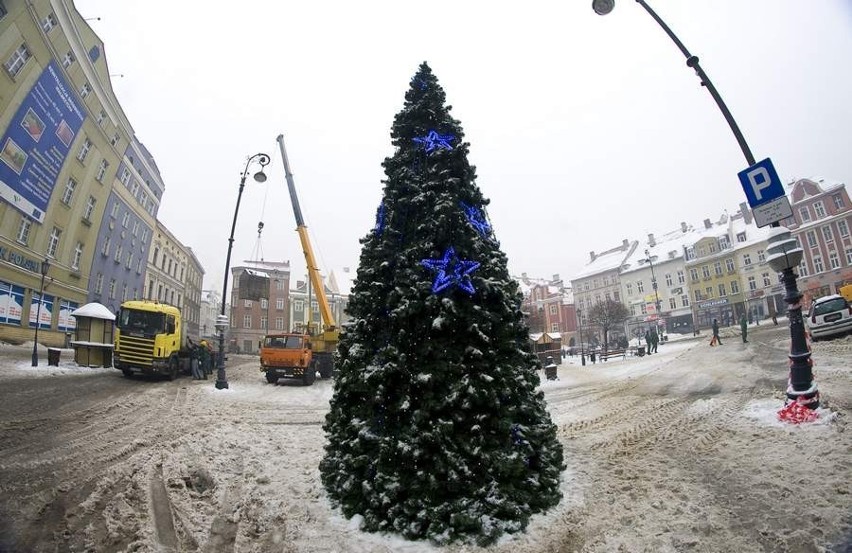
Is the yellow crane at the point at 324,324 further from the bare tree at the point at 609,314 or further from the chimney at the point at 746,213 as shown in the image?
the chimney at the point at 746,213

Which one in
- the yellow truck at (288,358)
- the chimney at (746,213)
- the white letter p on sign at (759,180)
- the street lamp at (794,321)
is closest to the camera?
the street lamp at (794,321)

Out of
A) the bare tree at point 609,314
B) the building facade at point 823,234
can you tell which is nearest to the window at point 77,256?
the building facade at point 823,234

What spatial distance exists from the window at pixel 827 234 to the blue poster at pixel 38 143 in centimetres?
3722

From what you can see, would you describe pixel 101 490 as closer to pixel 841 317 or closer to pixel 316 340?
pixel 316 340

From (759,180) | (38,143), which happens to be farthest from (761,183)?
(38,143)

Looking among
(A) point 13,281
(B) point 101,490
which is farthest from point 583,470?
(A) point 13,281

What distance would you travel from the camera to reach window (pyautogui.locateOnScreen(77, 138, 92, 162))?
5.93 metres

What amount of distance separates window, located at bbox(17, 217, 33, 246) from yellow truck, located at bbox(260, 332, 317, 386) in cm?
1297

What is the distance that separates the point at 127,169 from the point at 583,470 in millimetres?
9455

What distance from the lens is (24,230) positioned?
505 cm

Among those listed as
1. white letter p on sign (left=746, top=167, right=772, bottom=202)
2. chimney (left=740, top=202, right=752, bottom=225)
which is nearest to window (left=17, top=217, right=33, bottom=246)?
white letter p on sign (left=746, top=167, right=772, bottom=202)

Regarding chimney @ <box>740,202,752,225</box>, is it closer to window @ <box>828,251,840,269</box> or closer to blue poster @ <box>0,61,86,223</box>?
window @ <box>828,251,840,269</box>

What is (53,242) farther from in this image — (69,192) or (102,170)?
(102,170)

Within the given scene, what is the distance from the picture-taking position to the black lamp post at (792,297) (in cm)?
512
